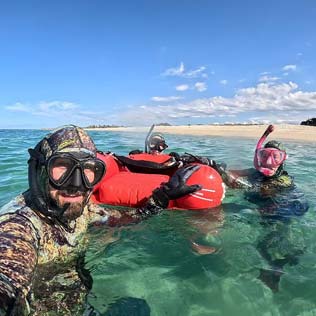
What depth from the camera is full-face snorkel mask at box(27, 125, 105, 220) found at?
250 centimetres

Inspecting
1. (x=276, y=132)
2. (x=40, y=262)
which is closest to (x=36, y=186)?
(x=40, y=262)

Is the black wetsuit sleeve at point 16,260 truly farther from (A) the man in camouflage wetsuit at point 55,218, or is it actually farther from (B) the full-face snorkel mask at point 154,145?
(B) the full-face snorkel mask at point 154,145

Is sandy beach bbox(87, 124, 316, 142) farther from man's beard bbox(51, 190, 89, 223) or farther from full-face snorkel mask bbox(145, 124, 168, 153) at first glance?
man's beard bbox(51, 190, 89, 223)

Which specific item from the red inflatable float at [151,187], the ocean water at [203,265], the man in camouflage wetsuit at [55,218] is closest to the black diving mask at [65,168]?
the man in camouflage wetsuit at [55,218]

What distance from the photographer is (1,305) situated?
1.79 m

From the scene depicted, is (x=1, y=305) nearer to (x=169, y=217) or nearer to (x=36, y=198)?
(x=36, y=198)

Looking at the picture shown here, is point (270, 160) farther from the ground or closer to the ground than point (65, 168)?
closer to the ground

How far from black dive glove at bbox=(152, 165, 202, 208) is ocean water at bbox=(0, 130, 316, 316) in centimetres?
35

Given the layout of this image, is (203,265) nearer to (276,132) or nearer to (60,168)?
(60,168)

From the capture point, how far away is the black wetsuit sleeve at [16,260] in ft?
5.96

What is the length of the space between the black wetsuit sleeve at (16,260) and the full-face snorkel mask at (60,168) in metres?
0.21

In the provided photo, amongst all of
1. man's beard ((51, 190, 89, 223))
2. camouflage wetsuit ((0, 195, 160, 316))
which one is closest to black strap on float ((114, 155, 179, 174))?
camouflage wetsuit ((0, 195, 160, 316))

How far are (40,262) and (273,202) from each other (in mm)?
3740

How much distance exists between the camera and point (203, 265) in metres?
3.55
